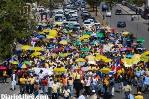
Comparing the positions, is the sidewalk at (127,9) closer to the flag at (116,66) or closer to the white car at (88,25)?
the white car at (88,25)

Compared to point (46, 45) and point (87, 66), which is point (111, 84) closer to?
point (87, 66)

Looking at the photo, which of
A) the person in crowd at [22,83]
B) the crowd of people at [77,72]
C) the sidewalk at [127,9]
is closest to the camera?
the crowd of people at [77,72]

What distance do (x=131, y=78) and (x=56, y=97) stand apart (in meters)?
5.55

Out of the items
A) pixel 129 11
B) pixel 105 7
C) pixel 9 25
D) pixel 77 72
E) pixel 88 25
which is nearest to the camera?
pixel 77 72

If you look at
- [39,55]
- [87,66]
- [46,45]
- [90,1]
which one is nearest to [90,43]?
[46,45]

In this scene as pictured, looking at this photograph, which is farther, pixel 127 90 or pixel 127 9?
pixel 127 9

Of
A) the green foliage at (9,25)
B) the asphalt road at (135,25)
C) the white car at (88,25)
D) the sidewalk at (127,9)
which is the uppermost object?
the green foliage at (9,25)

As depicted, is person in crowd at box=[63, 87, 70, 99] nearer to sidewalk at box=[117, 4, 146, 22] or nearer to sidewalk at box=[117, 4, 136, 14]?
sidewalk at box=[117, 4, 146, 22]

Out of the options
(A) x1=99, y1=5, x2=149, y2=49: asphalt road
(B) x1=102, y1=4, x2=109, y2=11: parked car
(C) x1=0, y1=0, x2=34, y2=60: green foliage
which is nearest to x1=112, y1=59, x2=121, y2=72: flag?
(C) x1=0, y1=0, x2=34, y2=60: green foliage

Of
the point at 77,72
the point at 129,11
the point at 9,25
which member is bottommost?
the point at 129,11

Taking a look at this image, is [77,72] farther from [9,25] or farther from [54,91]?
[9,25]

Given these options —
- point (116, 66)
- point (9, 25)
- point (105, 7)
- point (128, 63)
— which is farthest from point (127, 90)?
point (105, 7)

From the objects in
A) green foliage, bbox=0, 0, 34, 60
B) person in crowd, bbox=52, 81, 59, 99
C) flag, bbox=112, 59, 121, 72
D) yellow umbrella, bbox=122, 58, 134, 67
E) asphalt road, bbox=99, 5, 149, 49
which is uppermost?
green foliage, bbox=0, 0, 34, 60

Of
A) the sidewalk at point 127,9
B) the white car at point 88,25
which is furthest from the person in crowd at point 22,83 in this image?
the sidewalk at point 127,9
